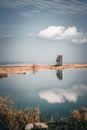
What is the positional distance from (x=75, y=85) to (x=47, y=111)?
4.36 m

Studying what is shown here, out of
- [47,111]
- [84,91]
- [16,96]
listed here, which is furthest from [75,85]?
[47,111]

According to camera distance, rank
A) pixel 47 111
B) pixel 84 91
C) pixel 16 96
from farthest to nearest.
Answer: pixel 84 91 < pixel 16 96 < pixel 47 111

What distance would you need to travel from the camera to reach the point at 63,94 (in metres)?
9.85

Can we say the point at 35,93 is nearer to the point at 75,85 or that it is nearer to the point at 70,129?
the point at 75,85

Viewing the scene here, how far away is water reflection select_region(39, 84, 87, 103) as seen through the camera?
30.0 ft

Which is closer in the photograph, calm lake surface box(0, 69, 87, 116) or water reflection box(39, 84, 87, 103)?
calm lake surface box(0, 69, 87, 116)

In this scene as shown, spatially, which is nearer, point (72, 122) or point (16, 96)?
point (72, 122)

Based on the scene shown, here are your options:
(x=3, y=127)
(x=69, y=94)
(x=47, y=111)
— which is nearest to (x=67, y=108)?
(x=47, y=111)

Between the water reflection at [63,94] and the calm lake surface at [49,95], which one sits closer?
the calm lake surface at [49,95]

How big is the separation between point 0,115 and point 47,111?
5.65 feet

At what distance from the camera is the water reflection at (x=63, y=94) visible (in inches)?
360

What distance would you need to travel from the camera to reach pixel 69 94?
9969 mm

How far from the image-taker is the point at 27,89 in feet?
34.9

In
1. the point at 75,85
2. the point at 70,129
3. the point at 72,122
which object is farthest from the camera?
the point at 75,85
